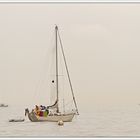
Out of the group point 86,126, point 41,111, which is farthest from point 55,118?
point 86,126

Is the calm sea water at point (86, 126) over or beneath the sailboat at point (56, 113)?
beneath

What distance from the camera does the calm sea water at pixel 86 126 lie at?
6.48 meters

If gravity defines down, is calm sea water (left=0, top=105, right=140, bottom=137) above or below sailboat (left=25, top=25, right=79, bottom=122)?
below

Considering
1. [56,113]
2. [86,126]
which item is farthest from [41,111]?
A: [86,126]

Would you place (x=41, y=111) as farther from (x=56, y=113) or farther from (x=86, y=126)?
(x=86, y=126)

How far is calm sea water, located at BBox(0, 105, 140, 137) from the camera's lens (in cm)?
648

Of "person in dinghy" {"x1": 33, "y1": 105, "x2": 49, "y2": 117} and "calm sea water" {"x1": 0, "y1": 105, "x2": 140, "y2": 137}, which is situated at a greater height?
"person in dinghy" {"x1": 33, "y1": 105, "x2": 49, "y2": 117}

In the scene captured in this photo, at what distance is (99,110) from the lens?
21.4 ft

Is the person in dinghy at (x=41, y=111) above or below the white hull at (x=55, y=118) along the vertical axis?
above

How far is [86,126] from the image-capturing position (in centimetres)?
655

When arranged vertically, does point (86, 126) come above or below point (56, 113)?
below

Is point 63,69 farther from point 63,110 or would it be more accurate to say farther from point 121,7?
point 121,7

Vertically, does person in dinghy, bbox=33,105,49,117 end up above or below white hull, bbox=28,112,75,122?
above

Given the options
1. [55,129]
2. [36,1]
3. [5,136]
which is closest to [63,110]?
[55,129]
